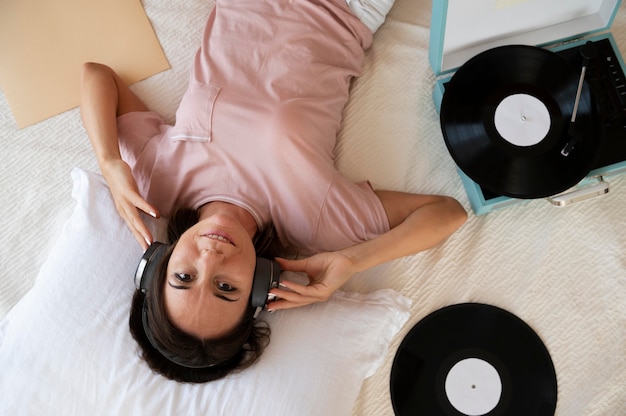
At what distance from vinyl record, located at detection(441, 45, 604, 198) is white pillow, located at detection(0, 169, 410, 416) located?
0.35 meters

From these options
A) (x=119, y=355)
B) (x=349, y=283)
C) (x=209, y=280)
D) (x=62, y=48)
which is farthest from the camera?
(x=62, y=48)

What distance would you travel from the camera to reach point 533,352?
1.04m

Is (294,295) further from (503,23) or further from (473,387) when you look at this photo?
(503,23)

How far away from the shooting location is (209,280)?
32.8 inches

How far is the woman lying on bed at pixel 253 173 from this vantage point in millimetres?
906

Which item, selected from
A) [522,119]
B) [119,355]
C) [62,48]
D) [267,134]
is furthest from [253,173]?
[62,48]

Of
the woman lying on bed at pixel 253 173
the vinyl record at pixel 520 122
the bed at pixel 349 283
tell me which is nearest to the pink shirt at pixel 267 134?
the woman lying on bed at pixel 253 173

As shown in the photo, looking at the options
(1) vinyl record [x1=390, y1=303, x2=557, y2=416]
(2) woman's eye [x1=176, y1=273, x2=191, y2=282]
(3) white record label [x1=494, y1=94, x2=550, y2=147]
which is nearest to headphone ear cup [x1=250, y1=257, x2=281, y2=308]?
(2) woman's eye [x1=176, y1=273, x2=191, y2=282]

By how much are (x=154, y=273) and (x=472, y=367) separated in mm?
616

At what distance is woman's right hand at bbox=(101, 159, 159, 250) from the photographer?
95cm

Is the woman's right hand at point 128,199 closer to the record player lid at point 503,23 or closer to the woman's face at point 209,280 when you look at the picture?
the woman's face at point 209,280

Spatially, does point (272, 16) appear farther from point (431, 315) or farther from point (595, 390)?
point (595, 390)

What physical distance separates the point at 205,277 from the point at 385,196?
0.42 metres

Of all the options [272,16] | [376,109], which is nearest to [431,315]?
[376,109]
